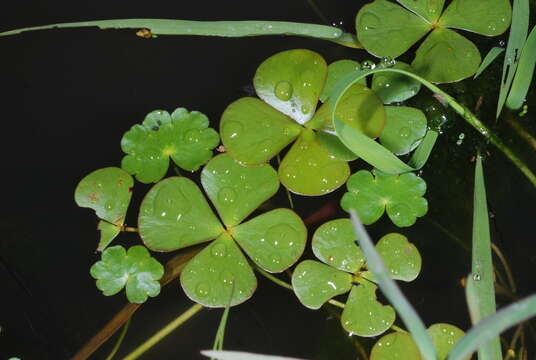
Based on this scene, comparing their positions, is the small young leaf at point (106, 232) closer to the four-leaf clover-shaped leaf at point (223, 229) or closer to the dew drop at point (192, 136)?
the four-leaf clover-shaped leaf at point (223, 229)

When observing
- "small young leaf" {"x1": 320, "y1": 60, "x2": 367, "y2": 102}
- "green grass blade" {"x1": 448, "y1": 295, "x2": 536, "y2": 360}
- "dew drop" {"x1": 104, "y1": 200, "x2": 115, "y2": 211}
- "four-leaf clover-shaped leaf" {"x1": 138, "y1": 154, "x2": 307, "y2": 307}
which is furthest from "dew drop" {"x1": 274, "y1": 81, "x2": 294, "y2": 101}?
"green grass blade" {"x1": 448, "y1": 295, "x2": 536, "y2": 360}

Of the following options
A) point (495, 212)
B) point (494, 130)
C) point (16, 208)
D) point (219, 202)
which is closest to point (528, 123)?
point (494, 130)

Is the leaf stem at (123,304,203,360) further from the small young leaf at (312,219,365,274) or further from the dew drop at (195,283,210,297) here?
the small young leaf at (312,219,365,274)

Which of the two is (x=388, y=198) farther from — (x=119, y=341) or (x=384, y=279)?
(x=119, y=341)

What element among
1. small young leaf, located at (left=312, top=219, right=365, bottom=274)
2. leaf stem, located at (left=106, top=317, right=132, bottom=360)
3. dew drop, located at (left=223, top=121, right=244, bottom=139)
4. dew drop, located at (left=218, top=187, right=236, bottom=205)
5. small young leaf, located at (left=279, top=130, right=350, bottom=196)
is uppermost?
dew drop, located at (left=223, top=121, right=244, bottom=139)

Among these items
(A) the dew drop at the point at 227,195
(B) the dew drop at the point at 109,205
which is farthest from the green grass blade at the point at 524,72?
(B) the dew drop at the point at 109,205

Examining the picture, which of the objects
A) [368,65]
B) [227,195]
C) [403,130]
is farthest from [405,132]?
[227,195]
